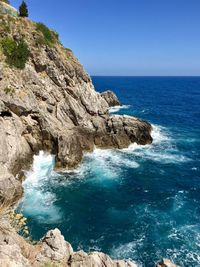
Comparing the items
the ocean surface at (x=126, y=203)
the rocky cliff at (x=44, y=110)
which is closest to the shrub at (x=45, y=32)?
the rocky cliff at (x=44, y=110)

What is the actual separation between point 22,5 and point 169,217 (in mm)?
57035

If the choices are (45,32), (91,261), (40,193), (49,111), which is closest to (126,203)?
(40,193)

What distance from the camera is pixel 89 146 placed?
53875 mm

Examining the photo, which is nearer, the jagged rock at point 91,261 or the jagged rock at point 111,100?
the jagged rock at point 91,261

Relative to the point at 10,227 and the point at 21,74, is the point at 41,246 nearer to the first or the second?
the point at 10,227

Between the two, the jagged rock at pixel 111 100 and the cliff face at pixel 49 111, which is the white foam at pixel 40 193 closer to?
the cliff face at pixel 49 111

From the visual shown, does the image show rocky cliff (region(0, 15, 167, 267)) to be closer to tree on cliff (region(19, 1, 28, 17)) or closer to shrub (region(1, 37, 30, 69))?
shrub (region(1, 37, 30, 69))

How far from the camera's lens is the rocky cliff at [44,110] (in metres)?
43.5

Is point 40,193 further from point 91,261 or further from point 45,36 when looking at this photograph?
point 45,36

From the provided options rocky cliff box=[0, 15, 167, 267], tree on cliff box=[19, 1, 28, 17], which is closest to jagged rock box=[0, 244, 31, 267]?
rocky cliff box=[0, 15, 167, 267]

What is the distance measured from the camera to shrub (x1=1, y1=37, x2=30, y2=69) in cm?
5328

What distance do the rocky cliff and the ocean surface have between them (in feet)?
8.30

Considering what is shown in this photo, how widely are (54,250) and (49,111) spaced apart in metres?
39.6

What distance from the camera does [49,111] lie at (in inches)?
2163
